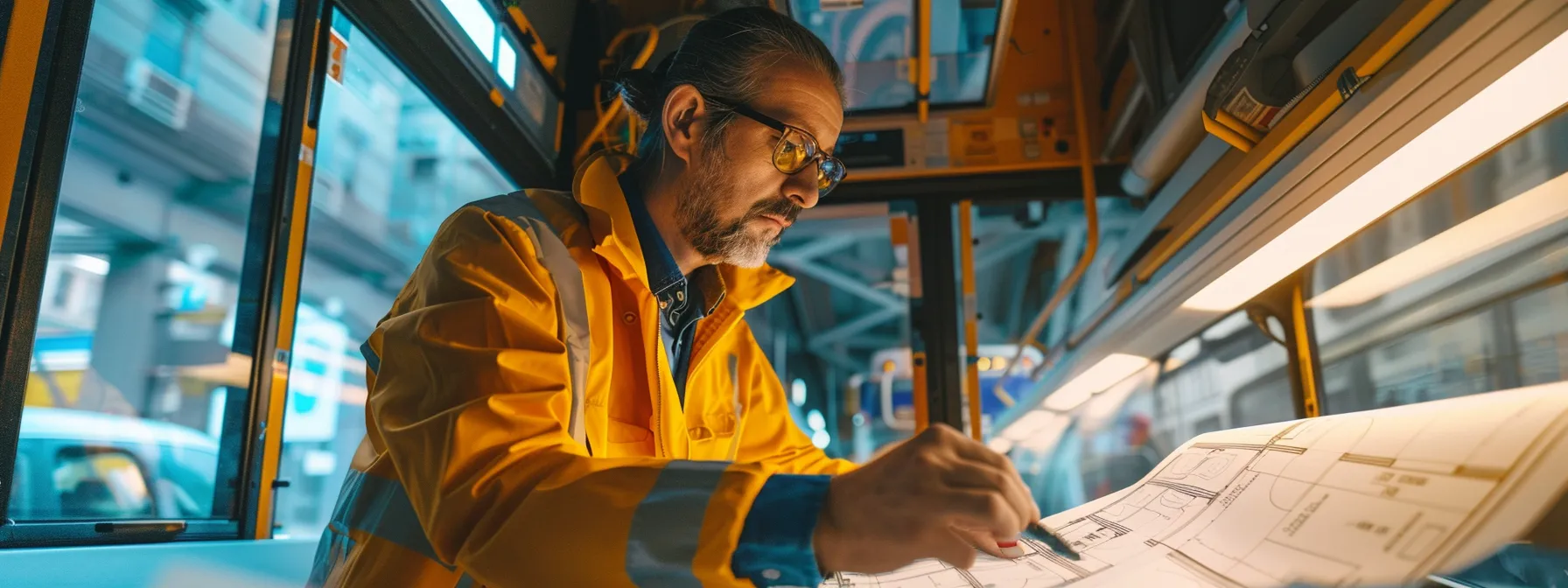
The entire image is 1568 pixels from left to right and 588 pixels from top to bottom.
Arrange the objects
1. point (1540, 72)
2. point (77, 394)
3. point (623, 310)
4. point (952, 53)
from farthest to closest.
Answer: point (952, 53)
point (77, 394)
point (623, 310)
point (1540, 72)

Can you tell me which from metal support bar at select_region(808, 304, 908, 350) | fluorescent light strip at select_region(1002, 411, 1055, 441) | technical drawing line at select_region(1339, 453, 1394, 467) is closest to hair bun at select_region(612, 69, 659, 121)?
technical drawing line at select_region(1339, 453, 1394, 467)

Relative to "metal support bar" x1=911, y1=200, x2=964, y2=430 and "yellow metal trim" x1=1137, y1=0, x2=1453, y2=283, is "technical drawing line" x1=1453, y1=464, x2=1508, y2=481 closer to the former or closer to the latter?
"yellow metal trim" x1=1137, y1=0, x2=1453, y2=283

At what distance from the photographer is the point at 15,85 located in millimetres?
1335

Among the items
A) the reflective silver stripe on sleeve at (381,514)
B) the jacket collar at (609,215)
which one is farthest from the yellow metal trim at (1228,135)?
the reflective silver stripe on sleeve at (381,514)

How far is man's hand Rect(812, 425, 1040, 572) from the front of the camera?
766 millimetres

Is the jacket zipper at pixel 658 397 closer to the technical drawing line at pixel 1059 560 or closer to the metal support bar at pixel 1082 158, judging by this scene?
the technical drawing line at pixel 1059 560

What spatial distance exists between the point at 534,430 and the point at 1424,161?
4.10 ft

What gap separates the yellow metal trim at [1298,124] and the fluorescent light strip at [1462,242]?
1.85 feet

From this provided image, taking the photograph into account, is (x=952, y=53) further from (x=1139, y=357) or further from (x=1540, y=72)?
(x=1540, y=72)

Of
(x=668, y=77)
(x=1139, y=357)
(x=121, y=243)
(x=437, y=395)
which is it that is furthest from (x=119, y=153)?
(x=1139, y=357)

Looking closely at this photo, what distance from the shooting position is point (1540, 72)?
951mm

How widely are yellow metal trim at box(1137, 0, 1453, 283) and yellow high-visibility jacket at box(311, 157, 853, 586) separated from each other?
1.06m

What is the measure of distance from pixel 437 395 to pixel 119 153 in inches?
101

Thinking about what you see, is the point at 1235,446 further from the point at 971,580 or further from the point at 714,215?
the point at 714,215
